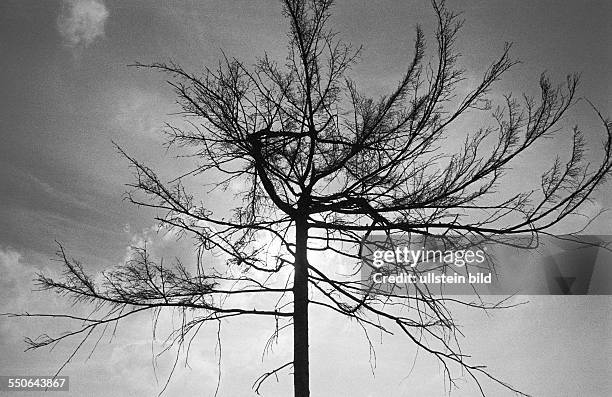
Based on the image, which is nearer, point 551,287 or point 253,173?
point 253,173

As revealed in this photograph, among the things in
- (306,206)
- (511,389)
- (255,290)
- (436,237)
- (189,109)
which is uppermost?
(189,109)

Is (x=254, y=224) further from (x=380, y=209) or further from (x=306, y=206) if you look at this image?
(x=380, y=209)

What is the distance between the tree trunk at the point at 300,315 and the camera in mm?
5191

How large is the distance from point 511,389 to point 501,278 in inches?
40.4

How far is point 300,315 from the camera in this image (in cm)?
538

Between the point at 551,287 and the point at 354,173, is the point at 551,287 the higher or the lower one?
the lower one

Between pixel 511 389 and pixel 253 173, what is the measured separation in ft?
9.61

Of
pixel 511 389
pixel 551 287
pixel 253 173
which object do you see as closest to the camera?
pixel 511 389

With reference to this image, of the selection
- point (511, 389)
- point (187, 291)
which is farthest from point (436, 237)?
point (187, 291)

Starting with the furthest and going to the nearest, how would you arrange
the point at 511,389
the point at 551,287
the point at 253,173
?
the point at 551,287 < the point at 253,173 < the point at 511,389

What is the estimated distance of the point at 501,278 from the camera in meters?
5.94

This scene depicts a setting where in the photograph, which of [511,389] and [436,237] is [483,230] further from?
[511,389]

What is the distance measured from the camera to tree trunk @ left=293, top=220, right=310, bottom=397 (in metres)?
5.19

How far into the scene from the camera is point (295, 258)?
557 cm
